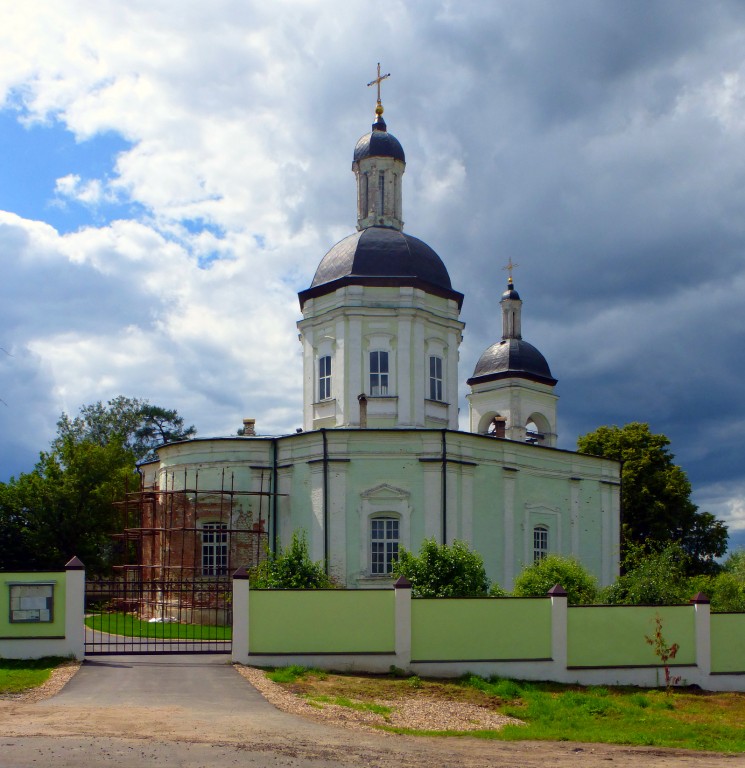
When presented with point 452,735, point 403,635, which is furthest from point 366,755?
point 403,635

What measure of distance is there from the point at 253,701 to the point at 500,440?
15.9m

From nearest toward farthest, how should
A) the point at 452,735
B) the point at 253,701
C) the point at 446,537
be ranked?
the point at 452,735 < the point at 253,701 < the point at 446,537

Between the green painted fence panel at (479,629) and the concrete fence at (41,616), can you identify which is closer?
the concrete fence at (41,616)

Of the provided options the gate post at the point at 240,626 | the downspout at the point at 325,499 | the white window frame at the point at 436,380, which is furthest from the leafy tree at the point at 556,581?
the white window frame at the point at 436,380

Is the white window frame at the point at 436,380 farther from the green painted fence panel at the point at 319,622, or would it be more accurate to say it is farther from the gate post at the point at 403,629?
the green painted fence panel at the point at 319,622

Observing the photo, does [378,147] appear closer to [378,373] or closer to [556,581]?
[378,373]

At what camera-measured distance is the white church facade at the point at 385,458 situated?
28.5 m

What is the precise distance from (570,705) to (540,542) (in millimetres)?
14318

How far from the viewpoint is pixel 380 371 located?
3175 centimetres

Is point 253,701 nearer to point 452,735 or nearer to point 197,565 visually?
point 452,735

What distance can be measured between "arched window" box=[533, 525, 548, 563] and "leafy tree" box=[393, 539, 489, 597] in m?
7.60

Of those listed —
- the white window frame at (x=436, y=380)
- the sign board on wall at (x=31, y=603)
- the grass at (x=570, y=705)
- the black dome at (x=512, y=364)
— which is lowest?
the grass at (x=570, y=705)

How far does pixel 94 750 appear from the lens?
38.4ft

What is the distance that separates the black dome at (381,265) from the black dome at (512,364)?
9.11 m
